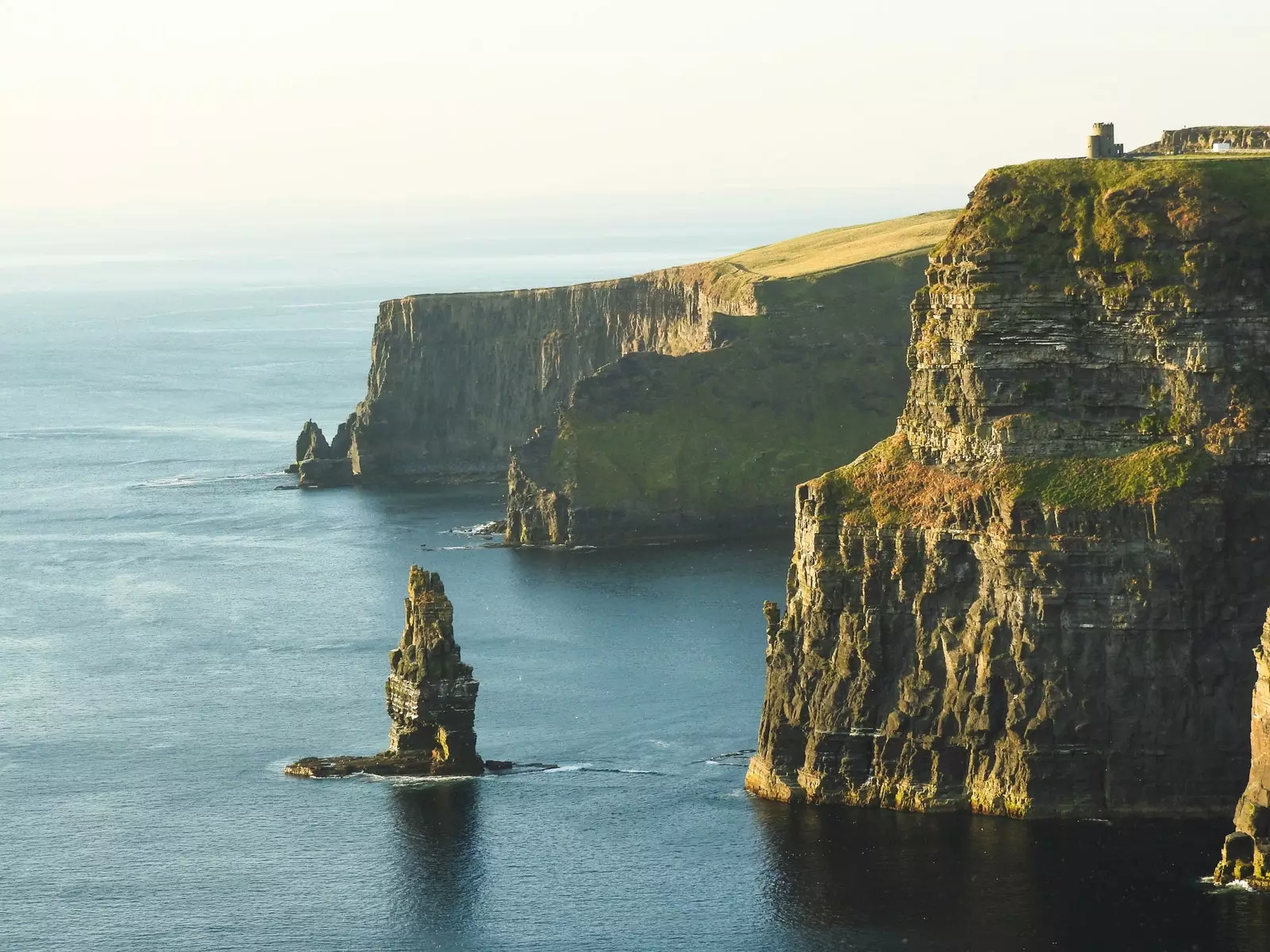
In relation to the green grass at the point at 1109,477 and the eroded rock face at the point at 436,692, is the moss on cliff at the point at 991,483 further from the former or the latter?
the eroded rock face at the point at 436,692

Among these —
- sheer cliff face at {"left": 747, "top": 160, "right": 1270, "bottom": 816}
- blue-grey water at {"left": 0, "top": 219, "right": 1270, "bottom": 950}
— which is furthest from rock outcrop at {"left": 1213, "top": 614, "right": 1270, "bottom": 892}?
sheer cliff face at {"left": 747, "top": 160, "right": 1270, "bottom": 816}

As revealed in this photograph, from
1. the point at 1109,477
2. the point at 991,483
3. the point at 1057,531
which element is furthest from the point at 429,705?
the point at 1109,477

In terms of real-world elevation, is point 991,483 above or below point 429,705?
above

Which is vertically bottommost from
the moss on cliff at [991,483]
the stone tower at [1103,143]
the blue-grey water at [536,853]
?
the blue-grey water at [536,853]

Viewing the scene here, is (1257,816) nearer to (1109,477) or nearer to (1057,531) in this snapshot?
(1057,531)

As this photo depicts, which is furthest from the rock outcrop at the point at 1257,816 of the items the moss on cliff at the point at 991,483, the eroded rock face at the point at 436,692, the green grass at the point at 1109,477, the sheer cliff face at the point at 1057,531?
the eroded rock face at the point at 436,692

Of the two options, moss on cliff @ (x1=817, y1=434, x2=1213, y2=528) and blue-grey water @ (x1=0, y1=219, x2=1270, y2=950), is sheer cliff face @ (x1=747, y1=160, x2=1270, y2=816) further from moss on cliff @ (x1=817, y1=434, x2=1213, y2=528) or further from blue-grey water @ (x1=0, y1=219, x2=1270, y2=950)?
blue-grey water @ (x1=0, y1=219, x2=1270, y2=950)
